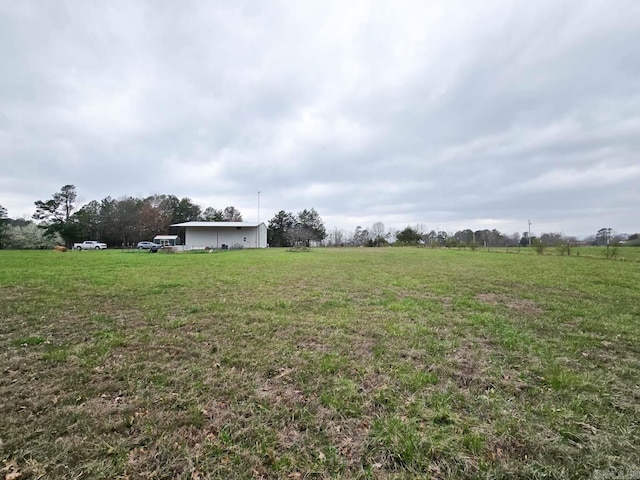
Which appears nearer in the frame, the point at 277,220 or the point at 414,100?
the point at 414,100

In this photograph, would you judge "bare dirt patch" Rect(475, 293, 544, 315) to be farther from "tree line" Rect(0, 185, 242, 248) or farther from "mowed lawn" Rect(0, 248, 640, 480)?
"tree line" Rect(0, 185, 242, 248)

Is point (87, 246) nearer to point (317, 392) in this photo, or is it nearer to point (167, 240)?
point (167, 240)

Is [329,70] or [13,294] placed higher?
[329,70]

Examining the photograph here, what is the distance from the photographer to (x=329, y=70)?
1345 centimetres

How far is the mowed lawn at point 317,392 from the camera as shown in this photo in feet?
6.04

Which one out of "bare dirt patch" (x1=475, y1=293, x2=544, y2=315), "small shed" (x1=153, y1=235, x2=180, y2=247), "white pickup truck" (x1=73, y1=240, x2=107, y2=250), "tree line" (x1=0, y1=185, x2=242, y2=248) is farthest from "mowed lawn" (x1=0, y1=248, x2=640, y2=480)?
"tree line" (x1=0, y1=185, x2=242, y2=248)

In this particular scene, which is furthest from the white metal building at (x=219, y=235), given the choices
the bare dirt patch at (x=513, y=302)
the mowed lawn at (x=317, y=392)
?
the bare dirt patch at (x=513, y=302)

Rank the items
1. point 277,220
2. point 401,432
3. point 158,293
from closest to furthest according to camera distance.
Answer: point 401,432 < point 158,293 < point 277,220

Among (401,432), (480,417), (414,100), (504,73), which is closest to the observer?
(401,432)

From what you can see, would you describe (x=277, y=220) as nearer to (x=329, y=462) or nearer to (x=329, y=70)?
(x=329, y=70)

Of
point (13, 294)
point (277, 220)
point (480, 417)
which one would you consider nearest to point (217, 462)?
point (480, 417)

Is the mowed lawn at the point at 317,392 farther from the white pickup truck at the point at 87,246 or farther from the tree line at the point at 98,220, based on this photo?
the tree line at the point at 98,220

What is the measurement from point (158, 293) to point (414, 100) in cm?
1647

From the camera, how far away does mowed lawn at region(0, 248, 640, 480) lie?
72.5 inches
